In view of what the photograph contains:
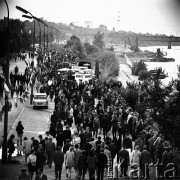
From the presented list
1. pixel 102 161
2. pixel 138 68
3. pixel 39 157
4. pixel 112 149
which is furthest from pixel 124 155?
pixel 138 68

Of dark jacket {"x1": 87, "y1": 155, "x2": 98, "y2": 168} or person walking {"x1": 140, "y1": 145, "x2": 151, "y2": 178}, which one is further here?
person walking {"x1": 140, "y1": 145, "x2": 151, "y2": 178}

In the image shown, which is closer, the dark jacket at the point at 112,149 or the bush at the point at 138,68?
the dark jacket at the point at 112,149

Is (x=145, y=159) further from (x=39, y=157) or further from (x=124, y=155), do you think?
(x=39, y=157)

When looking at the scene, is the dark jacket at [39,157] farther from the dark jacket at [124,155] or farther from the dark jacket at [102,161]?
the dark jacket at [124,155]

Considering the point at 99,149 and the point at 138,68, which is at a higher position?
the point at 99,149

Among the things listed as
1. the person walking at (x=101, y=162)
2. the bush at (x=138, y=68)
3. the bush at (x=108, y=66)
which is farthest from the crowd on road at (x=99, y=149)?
the bush at (x=138, y=68)

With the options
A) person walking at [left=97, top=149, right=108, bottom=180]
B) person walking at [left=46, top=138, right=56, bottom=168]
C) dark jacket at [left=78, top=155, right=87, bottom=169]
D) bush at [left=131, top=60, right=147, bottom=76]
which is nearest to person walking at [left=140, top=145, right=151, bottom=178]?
person walking at [left=97, top=149, right=108, bottom=180]

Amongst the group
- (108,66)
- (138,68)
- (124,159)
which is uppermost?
(124,159)

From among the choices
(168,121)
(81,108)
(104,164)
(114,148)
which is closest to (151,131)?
(114,148)

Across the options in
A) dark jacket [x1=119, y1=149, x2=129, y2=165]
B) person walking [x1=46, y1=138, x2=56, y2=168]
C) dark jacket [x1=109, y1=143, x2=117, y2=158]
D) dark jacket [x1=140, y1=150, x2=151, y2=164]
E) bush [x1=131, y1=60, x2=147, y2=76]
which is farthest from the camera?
bush [x1=131, y1=60, x2=147, y2=76]

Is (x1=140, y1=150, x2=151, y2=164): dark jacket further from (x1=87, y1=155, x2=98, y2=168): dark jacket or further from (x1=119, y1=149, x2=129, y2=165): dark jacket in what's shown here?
(x1=87, y1=155, x2=98, y2=168): dark jacket

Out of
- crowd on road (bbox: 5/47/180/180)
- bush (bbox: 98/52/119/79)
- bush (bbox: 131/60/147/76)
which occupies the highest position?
crowd on road (bbox: 5/47/180/180)

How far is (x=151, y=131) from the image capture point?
15289 millimetres

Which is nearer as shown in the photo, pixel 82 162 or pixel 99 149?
pixel 82 162
